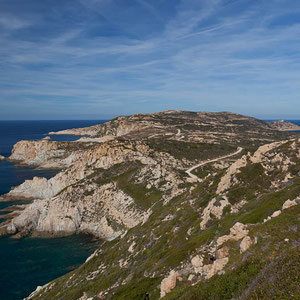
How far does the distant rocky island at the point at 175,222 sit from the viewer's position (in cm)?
1894

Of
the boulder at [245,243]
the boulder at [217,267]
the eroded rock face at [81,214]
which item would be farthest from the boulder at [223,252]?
the eroded rock face at [81,214]

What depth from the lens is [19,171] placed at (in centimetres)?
16712

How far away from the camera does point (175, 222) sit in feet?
152

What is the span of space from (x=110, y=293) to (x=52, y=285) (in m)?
23.9

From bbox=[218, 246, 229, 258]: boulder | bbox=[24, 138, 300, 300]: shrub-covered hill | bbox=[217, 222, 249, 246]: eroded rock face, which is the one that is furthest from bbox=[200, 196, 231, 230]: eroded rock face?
bbox=[218, 246, 229, 258]: boulder

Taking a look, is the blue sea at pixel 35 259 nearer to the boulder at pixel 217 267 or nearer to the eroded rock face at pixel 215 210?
the eroded rock face at pixel 215 210

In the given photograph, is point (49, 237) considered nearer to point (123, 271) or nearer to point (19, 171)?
point (123, 271)

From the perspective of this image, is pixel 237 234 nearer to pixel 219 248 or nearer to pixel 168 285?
pixel 219 248

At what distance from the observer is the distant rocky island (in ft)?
62.1

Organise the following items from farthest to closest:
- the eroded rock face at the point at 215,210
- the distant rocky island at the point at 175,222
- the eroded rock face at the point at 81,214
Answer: the eroded rock face at the point at 81,214 < the eroded rock face at the point at 215,210 < the distant rocky island at the point at 175,222

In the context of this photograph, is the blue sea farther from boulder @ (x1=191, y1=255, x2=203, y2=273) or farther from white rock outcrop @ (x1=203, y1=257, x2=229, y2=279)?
white rock outcrop @ (x1=203, y1=257, x2=229, y2=279)

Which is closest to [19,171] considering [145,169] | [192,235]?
[145,169]

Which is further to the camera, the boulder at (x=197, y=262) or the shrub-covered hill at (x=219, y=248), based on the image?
the boulder at (x=197, y=262)

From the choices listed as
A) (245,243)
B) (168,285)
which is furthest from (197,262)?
(245,243)
